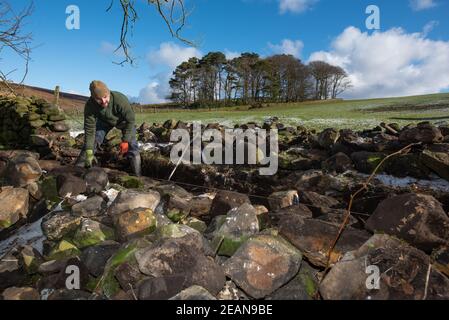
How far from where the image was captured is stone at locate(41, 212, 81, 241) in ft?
13.5

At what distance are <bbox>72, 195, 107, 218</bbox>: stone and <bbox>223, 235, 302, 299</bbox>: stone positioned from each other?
2321 millimetres

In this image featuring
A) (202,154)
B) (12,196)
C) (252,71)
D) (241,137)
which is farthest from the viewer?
(252,71)

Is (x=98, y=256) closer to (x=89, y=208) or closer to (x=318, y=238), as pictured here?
(x=89, y=208)

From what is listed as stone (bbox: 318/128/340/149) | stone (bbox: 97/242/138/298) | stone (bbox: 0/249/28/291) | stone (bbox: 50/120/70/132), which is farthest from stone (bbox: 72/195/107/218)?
stone (bbox: 50/120/70/132)

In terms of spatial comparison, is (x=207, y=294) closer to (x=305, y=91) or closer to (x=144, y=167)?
(x=144, y=167)

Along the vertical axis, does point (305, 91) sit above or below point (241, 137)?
above

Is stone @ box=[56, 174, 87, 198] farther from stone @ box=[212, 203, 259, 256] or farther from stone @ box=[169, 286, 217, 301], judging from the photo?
stone @ box=[169, 286, 217, 301]

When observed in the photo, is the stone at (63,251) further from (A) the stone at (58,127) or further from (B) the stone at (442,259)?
(A) the stone at (58,127)

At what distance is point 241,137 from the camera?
948 cm

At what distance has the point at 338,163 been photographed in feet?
24.4
